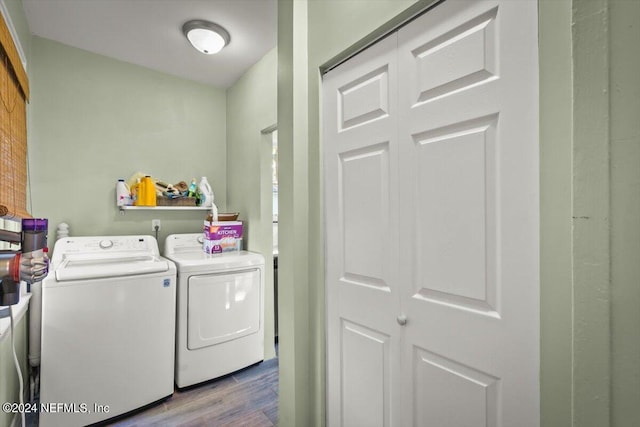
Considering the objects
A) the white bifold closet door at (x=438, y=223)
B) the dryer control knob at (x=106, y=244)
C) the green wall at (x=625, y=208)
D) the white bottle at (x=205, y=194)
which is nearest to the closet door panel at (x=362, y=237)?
the white bifold closet door at (x=438, y=223)

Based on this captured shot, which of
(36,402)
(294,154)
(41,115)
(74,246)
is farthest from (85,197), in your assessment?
(294,154)

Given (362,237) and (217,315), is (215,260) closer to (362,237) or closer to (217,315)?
(217,315)

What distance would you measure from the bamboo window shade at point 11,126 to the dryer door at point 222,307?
3.55 ft

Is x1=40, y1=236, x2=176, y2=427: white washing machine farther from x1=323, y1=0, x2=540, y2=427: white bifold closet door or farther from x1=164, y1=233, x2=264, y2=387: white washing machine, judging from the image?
x1=323, y1=0, x2=540, y2=427: white bifold closet door

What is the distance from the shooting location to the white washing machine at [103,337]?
1.73 metres

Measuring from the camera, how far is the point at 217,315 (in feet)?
7.48

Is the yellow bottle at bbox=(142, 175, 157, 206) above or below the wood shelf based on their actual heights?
above

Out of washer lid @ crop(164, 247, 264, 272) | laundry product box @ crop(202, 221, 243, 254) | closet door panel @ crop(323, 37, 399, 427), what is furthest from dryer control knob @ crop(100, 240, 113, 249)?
closet door panel @ crop(323, 37, 399, 427)

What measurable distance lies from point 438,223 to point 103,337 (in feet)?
6.61

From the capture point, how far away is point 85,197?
8.07 ft

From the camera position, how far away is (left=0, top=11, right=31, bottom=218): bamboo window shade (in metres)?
1.41

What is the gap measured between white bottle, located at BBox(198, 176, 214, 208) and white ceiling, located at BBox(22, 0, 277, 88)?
3.37 ft

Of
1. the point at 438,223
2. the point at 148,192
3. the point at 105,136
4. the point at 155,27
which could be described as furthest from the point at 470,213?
the point at 105,136

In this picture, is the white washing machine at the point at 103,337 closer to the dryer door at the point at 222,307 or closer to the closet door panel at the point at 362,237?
the dryer door at the point at 222,307
